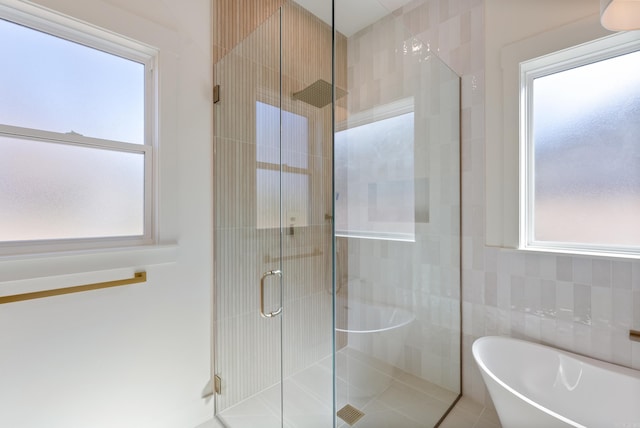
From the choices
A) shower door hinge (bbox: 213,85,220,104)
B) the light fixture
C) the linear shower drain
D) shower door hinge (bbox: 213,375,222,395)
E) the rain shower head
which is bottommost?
shower door hinge (bbox: 213,375,222,395)

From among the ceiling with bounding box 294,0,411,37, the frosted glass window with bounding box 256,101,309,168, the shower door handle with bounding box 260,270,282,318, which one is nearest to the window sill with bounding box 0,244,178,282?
the shower door handle with bounding box 260,270,282,318

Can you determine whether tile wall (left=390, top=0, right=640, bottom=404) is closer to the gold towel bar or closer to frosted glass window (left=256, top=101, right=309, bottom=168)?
frosted glass window (left=256, top=101, right=309, bottom=168)

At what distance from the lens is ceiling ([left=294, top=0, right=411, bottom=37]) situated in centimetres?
119

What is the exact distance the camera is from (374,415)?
1.35m

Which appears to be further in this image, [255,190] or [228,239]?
[228,239]

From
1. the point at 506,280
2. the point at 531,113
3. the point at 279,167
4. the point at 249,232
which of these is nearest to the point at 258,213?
the point at 249,232

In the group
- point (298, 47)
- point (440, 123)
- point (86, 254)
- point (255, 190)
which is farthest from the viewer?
point (440, 123)

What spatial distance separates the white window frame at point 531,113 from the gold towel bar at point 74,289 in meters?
2.13

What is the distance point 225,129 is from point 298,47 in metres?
0.65

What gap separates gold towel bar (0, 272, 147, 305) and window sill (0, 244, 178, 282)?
0.22 ft

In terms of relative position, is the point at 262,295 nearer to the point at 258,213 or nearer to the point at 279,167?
the point at 258,213

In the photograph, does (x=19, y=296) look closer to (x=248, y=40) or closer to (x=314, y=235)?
(x=314, y=235)

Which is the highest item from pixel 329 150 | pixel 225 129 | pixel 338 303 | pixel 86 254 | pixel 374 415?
pixel 225 129

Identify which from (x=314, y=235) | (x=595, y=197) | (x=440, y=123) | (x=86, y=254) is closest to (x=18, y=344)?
(x=86, y=254)
